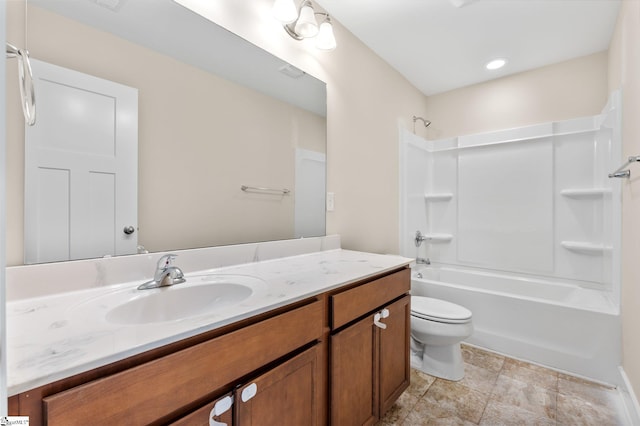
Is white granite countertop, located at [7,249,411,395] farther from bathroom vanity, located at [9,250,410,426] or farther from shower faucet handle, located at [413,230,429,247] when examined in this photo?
shower faucet handle, located at [413,230,429,247]

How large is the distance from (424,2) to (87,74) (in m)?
1.87

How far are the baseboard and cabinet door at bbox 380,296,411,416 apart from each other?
1105 millimetres

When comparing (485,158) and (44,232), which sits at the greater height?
(485,158)

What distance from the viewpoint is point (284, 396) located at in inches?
34.4

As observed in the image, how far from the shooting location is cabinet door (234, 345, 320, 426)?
0.77 m

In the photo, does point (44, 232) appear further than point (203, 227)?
No

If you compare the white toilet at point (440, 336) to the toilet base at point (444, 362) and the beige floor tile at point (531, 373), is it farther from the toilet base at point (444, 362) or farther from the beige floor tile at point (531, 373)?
the beige floor tile at point (531, 373)

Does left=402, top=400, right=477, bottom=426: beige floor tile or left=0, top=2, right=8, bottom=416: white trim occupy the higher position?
left=0, top=2, right=8, bottom=416: white trim

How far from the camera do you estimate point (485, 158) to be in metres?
2.87

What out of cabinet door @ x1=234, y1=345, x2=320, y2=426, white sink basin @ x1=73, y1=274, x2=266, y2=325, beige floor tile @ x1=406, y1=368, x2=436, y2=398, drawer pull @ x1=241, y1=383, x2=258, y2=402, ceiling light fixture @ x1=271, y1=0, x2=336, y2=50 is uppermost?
ceiling light fixture @ x1=271, y1=0, x2=336, y2=50

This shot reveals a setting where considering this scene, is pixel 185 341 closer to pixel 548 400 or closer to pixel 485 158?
pixel 548 400

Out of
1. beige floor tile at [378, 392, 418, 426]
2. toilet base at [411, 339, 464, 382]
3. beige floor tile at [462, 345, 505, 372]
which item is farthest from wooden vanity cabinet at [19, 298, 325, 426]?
beige floor tile at [462, 345, 505, 372]

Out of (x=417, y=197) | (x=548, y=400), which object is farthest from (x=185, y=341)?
(x=417, y=197)

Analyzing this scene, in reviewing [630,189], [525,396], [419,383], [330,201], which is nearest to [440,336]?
[419,383]
